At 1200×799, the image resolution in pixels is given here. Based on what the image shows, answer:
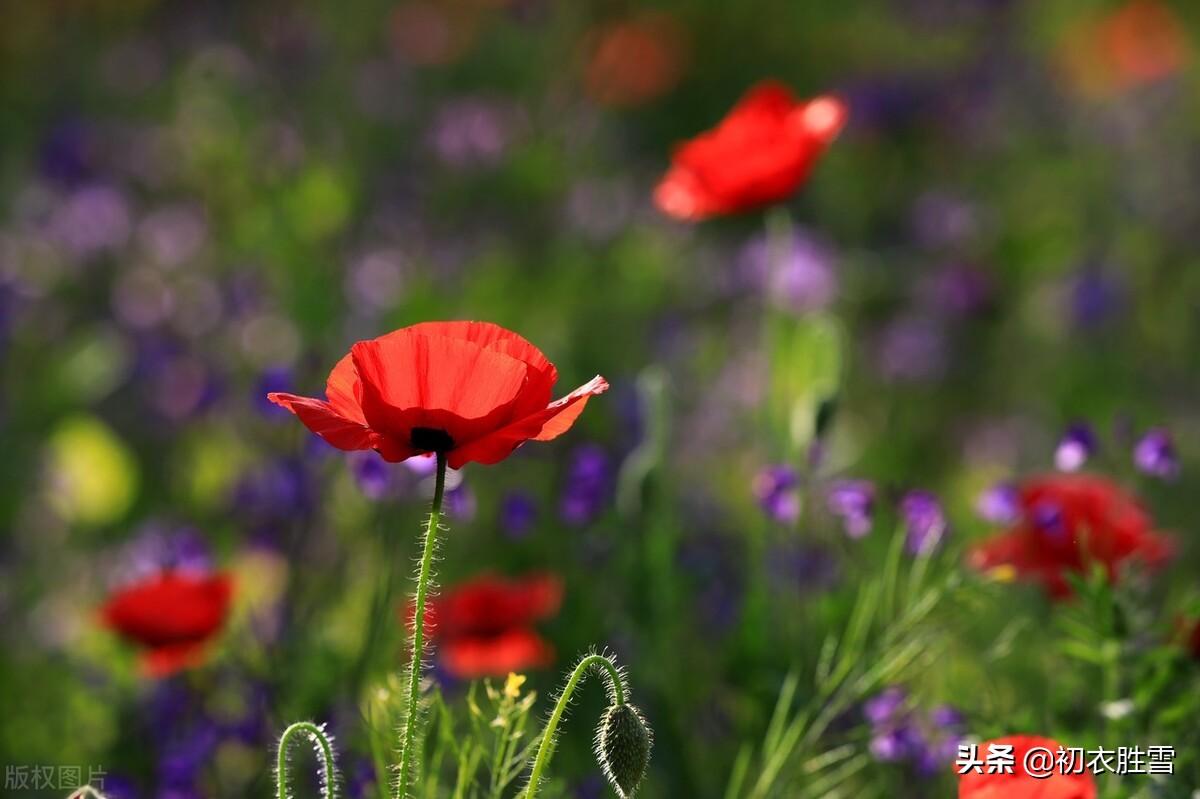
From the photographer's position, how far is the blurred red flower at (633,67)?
171 inches

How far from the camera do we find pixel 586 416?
2287 millimetres

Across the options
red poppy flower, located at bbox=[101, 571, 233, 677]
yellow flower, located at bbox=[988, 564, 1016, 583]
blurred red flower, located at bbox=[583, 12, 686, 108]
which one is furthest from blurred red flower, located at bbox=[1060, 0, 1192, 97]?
red poppy flower, located at bbox=[101, 571, 233, 677]

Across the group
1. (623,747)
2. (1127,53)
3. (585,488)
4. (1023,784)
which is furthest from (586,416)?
(1127,53)

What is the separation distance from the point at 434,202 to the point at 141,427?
34.6 inches

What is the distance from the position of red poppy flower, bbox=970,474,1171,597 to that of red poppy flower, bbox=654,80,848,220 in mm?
404

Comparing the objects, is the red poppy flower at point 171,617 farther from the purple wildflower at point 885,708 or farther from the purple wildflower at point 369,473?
the purple wildflower at point 885,708

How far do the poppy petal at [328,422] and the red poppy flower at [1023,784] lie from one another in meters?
0.40

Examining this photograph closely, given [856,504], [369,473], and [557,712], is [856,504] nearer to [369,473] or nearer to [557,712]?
[369,473]

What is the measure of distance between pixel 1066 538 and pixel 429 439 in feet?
2.22

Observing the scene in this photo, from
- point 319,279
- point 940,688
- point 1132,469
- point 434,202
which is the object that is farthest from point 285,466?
point 434,202

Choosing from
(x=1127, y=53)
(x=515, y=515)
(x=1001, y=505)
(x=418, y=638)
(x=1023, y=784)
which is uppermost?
(x=1127, y=53)

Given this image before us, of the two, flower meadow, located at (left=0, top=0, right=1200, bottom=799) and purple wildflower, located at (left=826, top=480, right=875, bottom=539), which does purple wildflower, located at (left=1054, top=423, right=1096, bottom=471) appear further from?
purple wildflower, located at (left=826, top=480, right=875, bottom=539)

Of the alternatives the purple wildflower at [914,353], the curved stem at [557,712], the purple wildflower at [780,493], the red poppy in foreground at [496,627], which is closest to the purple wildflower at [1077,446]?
the purple wildflower at [780,493]

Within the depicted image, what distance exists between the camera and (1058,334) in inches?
119
